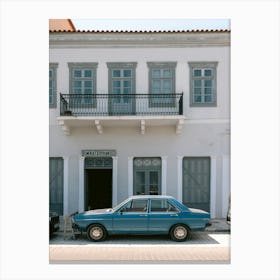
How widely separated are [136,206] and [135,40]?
604 cm

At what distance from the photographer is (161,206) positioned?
9.22 metres

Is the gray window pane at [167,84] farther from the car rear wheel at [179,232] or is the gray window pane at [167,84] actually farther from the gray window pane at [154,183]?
the car rear wheel at [179,232]

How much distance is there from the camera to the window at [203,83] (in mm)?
11969

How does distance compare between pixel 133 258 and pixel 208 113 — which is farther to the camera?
pixel 208 113

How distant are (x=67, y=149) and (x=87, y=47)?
3781 millimetres

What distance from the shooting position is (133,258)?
752 cm

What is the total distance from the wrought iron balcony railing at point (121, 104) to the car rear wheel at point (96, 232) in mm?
4302

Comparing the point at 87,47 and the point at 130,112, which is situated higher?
the point at 87,47

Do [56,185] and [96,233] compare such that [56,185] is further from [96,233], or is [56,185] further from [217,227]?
[217,227]

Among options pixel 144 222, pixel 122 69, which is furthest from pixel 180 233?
pixel 122 69

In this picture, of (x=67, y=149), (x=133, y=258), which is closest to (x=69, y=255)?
(x=133, y=258)

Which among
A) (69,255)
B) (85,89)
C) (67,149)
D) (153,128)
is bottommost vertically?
(69,255)
